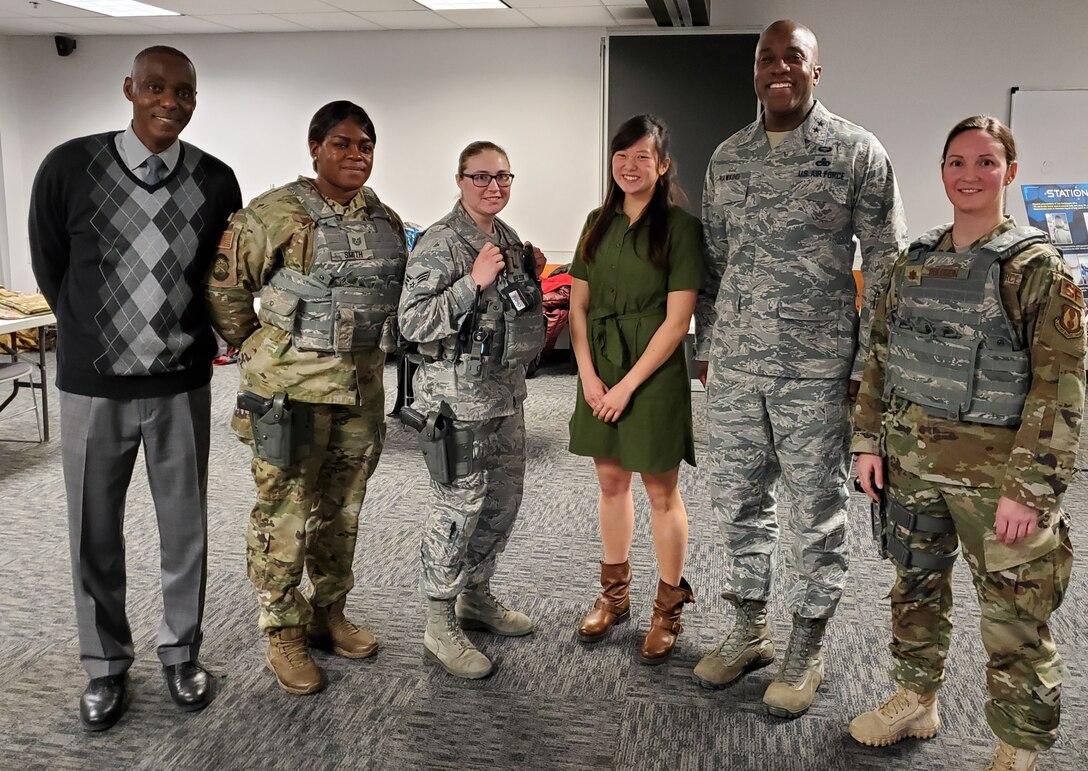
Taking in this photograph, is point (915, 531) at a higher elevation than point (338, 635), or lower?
higher

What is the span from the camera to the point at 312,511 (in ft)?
7.84

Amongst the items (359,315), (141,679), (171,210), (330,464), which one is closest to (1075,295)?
(359,315)

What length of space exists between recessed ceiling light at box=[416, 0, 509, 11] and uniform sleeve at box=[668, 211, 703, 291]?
15.9 ft

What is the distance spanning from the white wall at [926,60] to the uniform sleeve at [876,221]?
16.2 feet

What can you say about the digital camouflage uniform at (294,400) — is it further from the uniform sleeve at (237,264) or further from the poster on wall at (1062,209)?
the poster on wall at (1062,209)

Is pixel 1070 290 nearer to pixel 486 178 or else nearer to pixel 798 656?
A: pixel 798 656

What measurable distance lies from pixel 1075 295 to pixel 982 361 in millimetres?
201

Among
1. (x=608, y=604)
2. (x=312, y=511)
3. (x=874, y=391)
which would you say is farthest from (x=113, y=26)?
(x=874, y=391)

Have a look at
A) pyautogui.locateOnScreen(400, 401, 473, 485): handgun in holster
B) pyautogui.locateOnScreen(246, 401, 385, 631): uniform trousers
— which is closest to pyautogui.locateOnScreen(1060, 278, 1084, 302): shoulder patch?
pyautogui.locateOnScreen(400, 401, 473, 485): handgun in holster

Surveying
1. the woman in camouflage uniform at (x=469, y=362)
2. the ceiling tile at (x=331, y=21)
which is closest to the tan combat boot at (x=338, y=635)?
the woman in camouflage uniform at (x=469, y=362)

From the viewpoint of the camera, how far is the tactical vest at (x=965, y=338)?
5.69 feet

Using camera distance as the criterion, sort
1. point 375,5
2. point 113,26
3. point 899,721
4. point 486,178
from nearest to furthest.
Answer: point 899,721
point 486,178
point 375,5
point 113,26

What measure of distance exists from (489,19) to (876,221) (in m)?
5.83

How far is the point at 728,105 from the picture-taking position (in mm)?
6578
